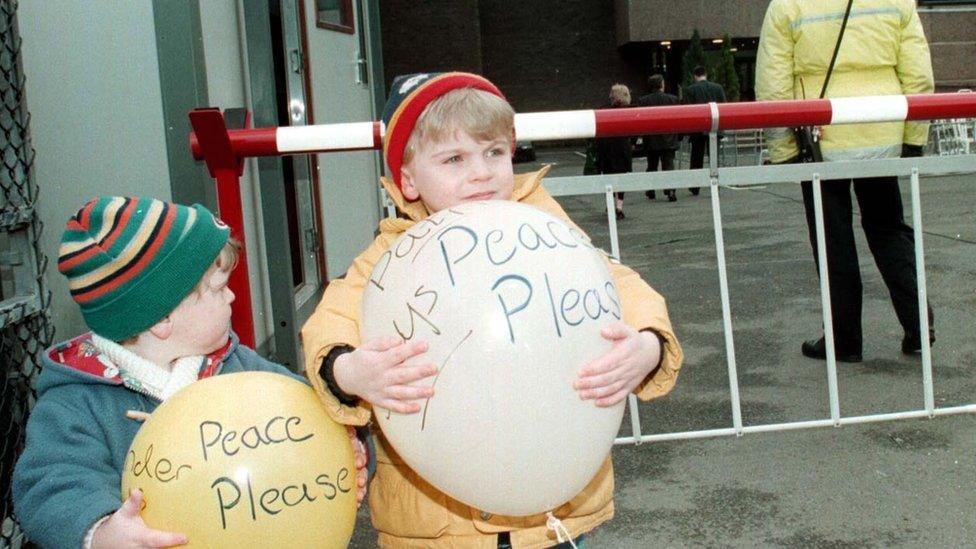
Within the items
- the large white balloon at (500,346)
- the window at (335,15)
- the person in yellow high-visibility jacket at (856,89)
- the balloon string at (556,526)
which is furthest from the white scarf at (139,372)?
the window at (335,15)

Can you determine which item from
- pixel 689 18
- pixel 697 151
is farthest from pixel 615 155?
pixel 689 18

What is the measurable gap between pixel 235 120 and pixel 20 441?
116cm

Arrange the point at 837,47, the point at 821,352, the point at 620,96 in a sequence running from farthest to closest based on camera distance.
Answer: the point at 620,96 → the point at 821,352 → the point at 837,47

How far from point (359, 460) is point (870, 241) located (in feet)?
12.3

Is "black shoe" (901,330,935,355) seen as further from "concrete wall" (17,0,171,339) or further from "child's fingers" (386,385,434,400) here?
"child's fingers" (386,385,434,400)

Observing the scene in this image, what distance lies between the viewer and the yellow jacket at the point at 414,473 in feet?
5.75

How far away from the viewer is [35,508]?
1659 mm

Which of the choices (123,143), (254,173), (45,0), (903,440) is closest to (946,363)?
(903,440)

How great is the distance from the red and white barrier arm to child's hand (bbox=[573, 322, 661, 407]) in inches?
55.2

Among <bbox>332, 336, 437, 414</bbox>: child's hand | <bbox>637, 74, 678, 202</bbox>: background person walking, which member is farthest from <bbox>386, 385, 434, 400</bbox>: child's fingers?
<bbox>637, 74, 678, 202</bbox>: background person walking

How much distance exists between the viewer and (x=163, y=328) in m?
1.85

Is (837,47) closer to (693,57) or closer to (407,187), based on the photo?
(407,187)

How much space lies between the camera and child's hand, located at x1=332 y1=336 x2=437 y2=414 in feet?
5.00

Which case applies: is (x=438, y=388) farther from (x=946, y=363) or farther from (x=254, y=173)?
(x=946, y=363)
